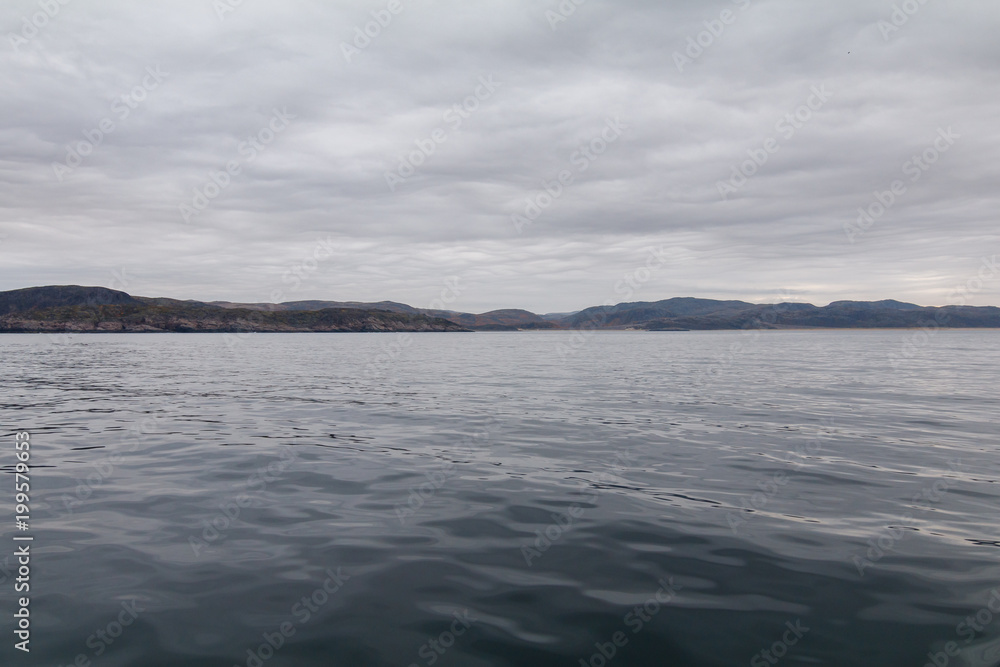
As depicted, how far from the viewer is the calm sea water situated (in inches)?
251

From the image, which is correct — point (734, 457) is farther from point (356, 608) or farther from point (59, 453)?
point (59, 453)

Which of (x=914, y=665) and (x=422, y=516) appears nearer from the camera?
(x=914, y=665)

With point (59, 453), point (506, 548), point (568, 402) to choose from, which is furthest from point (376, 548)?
point (568, 402)

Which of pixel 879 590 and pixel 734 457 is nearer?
pixel 879 590

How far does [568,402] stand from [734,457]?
12253mm

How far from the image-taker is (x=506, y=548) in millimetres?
9141

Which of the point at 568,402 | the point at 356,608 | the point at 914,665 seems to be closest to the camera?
the point at 914,665

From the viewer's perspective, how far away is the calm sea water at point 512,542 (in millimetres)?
6387

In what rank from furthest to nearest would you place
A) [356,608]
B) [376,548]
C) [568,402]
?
1. [568,402]
2. [376,548]
3. [356,608]

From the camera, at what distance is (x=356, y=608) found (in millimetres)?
7090

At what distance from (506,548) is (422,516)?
2.29 m

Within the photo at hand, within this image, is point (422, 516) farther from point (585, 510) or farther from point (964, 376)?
point (964, 376)

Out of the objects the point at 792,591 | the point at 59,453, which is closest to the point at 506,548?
the point at 792,591

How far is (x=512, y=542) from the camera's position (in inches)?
371
